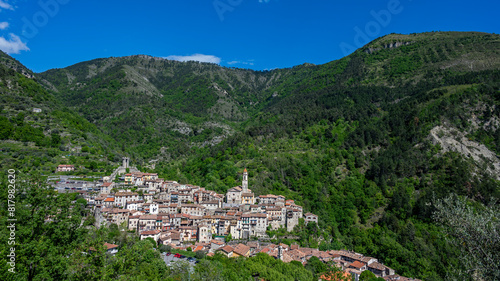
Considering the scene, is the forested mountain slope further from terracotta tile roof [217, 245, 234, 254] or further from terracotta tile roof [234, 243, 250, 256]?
terracotta tile roof [217, 245, 234, 254]

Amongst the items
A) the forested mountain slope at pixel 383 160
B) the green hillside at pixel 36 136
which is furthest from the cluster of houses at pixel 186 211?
the green hillside at pixel 36 136

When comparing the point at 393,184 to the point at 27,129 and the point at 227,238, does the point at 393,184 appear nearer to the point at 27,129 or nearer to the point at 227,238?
the point at 227,238

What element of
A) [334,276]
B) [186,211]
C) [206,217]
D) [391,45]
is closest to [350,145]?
[206,217]

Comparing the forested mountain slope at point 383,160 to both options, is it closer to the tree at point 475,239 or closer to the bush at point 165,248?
the bush at point 165,248

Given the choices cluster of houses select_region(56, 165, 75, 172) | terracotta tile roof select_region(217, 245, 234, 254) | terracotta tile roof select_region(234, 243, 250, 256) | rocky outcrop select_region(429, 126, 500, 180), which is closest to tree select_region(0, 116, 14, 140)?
cluster of houses select_region(56, 165, 75, 172)

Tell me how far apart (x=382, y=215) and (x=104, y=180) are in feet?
200

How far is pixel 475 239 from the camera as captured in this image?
10773mm

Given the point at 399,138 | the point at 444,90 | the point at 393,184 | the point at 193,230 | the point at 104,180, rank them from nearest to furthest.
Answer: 1. the point at 193,230
2. the point at 104,180
3. the point at 393,184
4. the point at 399,138
5. the point at 444,90

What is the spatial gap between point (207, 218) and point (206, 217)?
34.0 inches

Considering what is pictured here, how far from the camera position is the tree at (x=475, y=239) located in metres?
10.3

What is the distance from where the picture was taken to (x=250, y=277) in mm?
30000

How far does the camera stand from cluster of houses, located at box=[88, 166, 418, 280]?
4234 centimetres

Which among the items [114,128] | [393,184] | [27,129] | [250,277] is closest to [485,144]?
[393,184]

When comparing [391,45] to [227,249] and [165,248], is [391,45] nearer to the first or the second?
[227,249]
